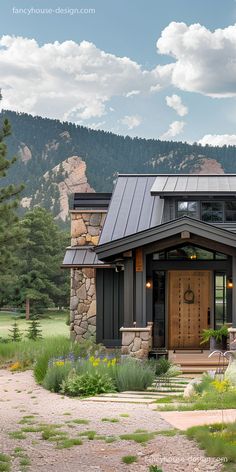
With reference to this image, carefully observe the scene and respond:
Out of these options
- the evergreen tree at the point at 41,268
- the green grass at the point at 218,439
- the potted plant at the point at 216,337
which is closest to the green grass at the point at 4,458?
the green grass at the point at 218,439

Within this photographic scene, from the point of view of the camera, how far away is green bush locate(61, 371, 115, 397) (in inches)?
501

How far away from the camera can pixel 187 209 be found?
20688 mm

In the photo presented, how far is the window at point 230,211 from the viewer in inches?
805

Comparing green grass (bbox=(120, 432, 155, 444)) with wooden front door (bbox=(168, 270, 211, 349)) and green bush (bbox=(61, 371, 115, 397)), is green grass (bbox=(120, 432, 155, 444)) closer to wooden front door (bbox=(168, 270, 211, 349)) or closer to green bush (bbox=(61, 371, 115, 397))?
green bush (bbox=(61, 371, 115, 397))

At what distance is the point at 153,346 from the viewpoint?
17984 mm

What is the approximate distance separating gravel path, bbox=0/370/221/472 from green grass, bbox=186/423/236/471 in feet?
0.36

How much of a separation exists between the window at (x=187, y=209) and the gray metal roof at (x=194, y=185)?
19.8 inches

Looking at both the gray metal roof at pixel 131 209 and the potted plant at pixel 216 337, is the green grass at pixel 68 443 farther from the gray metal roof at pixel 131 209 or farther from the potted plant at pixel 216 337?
the gray metal roof at pixel 131 209

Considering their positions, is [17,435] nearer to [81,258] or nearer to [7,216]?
[81,258]

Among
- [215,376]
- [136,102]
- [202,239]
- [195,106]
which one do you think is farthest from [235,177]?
[136,102]

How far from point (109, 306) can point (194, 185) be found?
15.1 ft

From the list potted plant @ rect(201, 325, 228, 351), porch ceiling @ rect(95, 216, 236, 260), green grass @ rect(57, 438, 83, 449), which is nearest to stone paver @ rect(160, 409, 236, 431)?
green grass @ rect(57, 438, 83, 449)

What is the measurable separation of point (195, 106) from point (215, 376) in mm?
79952

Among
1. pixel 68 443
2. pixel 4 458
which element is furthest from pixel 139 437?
pixel 4 458
